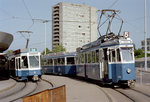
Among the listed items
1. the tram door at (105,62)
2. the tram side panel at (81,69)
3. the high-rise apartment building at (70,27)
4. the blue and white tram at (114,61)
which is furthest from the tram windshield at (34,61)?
the high-rise apartment building at (70,27)

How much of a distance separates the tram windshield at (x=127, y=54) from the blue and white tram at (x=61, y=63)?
13.9 metres

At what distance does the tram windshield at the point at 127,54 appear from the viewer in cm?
1530

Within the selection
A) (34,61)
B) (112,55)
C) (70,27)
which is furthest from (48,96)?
(70,27)

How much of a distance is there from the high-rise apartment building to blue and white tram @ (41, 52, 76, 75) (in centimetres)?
8003

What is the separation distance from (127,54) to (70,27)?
346ft

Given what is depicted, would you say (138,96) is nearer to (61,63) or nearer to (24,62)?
(24,62)

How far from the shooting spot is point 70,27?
120 meters

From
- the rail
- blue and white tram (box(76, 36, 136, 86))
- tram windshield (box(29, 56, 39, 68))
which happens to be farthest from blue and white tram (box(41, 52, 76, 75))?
the rail

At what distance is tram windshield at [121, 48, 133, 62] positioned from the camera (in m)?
15.3

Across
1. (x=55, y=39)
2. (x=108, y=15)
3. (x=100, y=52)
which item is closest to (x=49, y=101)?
(x=100, y=52)

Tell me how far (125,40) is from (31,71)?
10.2m

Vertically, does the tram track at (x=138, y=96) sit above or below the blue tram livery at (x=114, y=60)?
below

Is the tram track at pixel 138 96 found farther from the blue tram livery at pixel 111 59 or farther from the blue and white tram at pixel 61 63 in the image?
the blue and white tram at pixel 61 63

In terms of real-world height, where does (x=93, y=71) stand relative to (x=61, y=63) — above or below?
below
